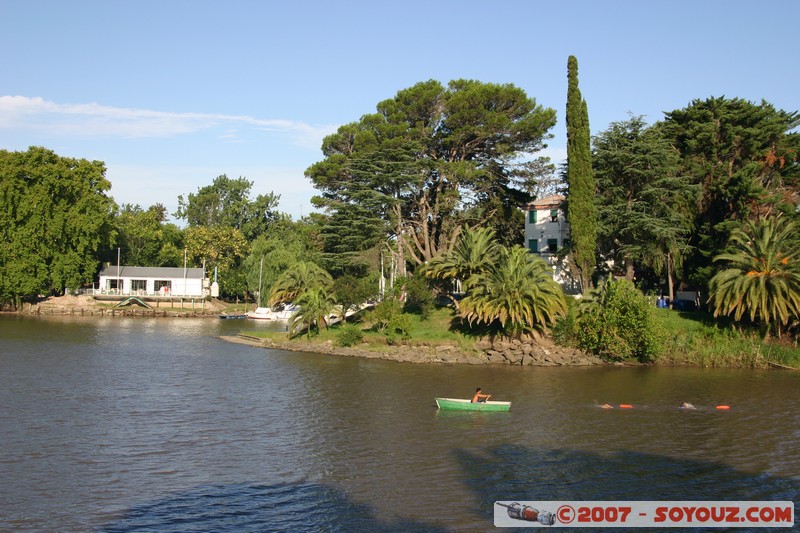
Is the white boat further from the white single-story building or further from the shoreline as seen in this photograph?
the shoreline

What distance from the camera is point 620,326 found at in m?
48.7

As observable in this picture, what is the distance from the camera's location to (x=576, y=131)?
59094 millimetres

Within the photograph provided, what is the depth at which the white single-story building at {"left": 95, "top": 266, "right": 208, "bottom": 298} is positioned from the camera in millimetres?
103438

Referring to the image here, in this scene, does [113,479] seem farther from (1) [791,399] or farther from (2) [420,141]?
(2) [420,141]

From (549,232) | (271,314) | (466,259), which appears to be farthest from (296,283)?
(271,314)

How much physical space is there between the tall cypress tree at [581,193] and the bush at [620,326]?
8.05 m

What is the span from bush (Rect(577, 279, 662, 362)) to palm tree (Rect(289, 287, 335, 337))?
2046cm

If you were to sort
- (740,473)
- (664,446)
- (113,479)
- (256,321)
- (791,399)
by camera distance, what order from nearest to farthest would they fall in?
(113,479)
(740,473)
(664,446)
(791,399)
(256,321)

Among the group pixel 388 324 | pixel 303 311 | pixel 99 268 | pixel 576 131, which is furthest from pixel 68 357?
pixel 99 268

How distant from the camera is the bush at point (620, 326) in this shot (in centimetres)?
4797

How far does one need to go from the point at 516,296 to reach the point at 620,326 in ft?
24.9

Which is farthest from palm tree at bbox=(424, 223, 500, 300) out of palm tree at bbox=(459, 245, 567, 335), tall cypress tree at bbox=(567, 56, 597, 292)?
tall cypress tree at bbox=(567, 56, 597, 292)

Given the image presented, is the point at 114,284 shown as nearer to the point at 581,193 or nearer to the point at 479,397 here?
the point at 581,193

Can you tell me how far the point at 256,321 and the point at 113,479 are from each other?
68.2m
